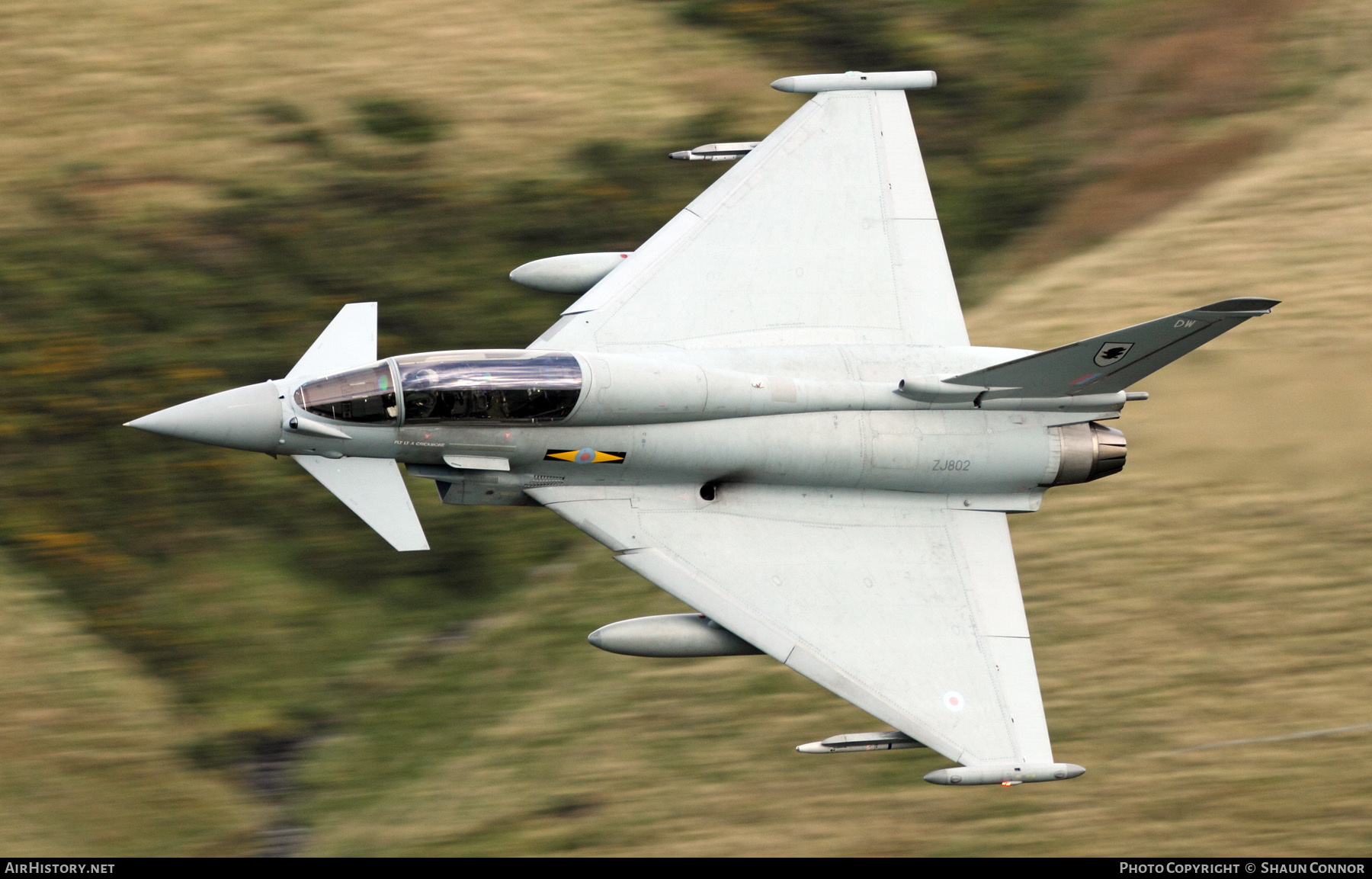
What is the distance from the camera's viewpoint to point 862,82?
53.8ft

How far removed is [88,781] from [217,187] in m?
7.73

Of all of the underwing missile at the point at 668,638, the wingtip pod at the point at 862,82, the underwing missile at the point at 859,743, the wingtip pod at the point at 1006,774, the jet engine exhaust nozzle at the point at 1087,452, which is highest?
the wingtip pod at the point at 862,82

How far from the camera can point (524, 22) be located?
20.6 meters

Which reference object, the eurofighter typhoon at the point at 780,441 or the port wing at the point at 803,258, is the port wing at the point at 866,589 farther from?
the port wing at the point at 803,258

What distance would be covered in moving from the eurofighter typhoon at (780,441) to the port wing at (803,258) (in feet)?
0.11

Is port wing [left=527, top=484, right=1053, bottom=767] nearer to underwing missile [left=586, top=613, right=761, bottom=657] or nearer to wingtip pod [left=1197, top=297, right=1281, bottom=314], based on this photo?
underwing missile [left=586, top=613, right=761, bottom=657]

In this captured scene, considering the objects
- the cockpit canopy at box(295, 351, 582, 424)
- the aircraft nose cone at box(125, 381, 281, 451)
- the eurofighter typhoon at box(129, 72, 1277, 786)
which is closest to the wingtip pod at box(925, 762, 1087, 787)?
the eurofighter typhoon at box(129, 72, 1277, 786)

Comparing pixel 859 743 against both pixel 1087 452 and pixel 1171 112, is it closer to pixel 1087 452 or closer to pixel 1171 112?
pixel 1087 452

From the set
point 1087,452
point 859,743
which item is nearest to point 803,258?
point 1087,452

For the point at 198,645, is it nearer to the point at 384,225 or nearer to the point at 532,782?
the point at 532,782

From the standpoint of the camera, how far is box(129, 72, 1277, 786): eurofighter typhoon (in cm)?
1413

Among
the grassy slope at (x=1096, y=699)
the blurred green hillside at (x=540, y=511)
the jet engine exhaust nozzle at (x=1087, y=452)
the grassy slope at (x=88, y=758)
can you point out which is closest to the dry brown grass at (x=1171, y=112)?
the blurred green hillside at (x=540, y=511)

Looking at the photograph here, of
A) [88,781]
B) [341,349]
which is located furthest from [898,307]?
[88,781]

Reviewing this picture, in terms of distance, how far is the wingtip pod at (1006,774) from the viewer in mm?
14055
